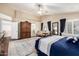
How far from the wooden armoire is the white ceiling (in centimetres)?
22

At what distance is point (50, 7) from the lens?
1.83 m

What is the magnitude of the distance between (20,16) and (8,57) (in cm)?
72

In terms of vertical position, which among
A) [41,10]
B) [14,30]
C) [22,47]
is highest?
[41,10]

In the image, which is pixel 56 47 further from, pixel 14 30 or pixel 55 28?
pixel 14 30

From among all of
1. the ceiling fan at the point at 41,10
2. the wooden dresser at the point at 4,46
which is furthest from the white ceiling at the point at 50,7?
the wooden dresser at the point at 4,46

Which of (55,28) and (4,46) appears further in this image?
(55,28)

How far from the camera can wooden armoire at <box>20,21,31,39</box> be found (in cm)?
188

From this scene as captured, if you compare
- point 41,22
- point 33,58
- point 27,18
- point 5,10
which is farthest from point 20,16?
point 33,58

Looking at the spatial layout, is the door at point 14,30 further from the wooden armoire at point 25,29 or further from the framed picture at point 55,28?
the framed picture at point 55,28

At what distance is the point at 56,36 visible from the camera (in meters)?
1.89

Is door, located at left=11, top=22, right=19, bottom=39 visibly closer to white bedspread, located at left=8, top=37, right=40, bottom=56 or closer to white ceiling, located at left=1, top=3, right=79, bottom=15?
white bedspread, located at left=8, top=37, right=40, bottom=56

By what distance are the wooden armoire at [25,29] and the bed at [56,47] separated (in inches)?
8.7

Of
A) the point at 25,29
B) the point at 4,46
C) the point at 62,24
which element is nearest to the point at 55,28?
the point at 62,24

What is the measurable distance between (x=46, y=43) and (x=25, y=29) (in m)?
0.44
